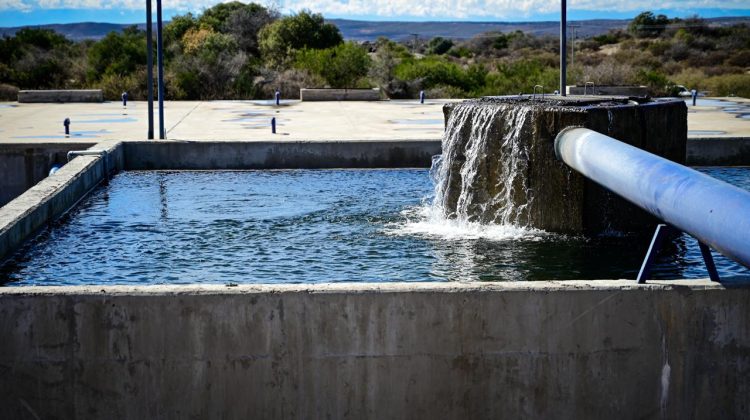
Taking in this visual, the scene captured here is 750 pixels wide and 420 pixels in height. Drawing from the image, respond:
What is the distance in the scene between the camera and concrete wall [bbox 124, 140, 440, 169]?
1889 centimetres

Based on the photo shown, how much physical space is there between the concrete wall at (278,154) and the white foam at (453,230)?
5.15 metres

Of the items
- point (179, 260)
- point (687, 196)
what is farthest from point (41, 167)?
point (687, 196)

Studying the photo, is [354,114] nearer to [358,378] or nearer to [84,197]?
[84,197]

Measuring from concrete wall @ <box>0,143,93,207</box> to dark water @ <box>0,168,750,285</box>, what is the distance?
3.01 metres

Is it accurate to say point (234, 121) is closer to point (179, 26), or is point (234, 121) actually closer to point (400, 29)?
point (179, 26)

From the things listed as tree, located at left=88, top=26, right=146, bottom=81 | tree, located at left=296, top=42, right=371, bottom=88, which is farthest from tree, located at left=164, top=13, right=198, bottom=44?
tree, located at left=296, top=42, right=371, bottom=88

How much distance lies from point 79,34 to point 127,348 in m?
162

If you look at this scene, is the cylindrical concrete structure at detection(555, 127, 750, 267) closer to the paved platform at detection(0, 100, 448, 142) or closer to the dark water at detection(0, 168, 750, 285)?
the dark water at detection(0, 168, 750, 285)

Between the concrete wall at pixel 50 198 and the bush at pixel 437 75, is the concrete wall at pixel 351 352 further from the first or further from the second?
the bush at pixel 437 75

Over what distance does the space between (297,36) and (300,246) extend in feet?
121

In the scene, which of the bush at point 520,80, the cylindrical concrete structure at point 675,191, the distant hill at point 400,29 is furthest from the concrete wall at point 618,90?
the distant hill at point 400,29

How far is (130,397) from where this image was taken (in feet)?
22.4

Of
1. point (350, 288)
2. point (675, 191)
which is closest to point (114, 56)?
point (675, 191)

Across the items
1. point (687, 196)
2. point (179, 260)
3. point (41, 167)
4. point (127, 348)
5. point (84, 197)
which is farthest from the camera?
point (41, 167)
